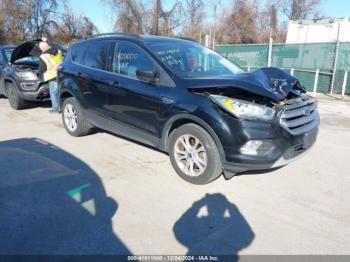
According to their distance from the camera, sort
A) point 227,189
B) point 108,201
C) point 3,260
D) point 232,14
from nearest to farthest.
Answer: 1. point 3,260
2. point 108,201
3. point 227,189
4. point 232,14

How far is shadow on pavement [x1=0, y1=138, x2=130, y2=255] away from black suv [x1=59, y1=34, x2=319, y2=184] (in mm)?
1015

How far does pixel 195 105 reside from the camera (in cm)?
394

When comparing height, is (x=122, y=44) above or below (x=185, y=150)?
above

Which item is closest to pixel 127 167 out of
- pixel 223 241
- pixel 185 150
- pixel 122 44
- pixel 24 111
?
pixel 185 150

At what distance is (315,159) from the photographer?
512 centimetres

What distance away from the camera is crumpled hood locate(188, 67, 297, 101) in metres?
3.67

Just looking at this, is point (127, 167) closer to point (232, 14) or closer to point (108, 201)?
point (108, 201)

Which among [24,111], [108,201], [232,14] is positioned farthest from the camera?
[232,14]

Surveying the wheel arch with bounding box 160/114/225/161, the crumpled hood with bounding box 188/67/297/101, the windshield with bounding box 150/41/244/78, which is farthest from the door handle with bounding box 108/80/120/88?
the crumpled hood with bounding box 188/67/297/101

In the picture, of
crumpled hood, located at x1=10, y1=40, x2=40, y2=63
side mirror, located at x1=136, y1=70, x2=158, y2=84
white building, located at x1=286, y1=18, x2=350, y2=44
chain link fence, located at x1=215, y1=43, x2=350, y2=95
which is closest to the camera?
side mirror, located at x1=136, y1=70, x2=158, y2=84

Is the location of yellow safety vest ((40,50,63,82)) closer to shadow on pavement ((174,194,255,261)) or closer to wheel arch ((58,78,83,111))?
wheel arch ((58,78,83,111))

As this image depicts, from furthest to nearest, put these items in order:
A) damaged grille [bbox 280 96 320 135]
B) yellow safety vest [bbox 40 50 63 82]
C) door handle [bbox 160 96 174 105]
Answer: yellow safety vest [bbox 40 50 63 82] → door handle [bbox 160 96 174 105] → damaged grille [bbox 280 96 320 135]

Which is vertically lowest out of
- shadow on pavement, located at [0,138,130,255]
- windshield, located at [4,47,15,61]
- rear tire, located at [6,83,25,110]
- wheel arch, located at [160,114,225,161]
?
shadow on pavement, located at [0,138,130,255]

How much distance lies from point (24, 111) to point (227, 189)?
6.68 metres
